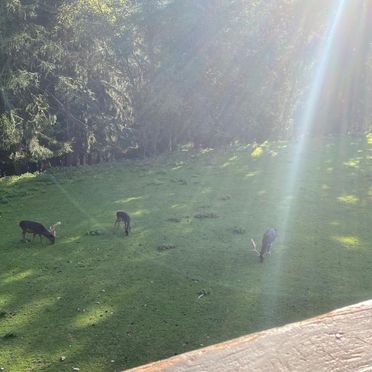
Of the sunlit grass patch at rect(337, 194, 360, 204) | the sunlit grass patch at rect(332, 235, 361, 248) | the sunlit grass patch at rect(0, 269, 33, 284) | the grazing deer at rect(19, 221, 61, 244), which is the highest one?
the grazing deer at rect(19, 221, 61, 244)

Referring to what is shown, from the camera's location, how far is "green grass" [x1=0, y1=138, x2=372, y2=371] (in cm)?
781

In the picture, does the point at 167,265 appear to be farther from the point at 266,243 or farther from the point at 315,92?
the point at 315,92

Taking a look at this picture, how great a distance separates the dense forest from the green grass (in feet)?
18.2

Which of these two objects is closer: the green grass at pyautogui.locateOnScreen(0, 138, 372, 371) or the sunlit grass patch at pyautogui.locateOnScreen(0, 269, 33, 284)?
the green grass at pyautogui.locateOnScreen(0, 138, 372, 371)

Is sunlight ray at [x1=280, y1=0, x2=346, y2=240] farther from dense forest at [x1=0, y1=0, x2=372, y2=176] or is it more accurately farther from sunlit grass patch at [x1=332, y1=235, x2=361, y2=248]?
sunlit grass patch at [x1=332, y1=235, x2=361, y2=248]

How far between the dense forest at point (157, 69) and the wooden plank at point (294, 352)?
19.8 metres

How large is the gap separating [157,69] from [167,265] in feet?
61.9

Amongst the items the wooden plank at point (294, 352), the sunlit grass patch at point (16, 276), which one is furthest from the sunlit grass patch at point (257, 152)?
the wooden plank at point (294, 352)

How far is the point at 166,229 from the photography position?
1343cm

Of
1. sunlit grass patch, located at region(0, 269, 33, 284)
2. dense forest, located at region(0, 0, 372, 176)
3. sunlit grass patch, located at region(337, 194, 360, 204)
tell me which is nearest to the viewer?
sunlit grass patch, located at region(0, 269, 33, 284)

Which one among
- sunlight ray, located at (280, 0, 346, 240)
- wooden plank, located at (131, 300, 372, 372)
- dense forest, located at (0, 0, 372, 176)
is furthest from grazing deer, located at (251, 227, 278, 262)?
dense forest, located at (0, 0, 372, 176)

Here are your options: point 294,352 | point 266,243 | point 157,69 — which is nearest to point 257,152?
point 157,69

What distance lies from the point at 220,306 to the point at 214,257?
252cm

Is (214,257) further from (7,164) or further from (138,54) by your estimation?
(138,54)
